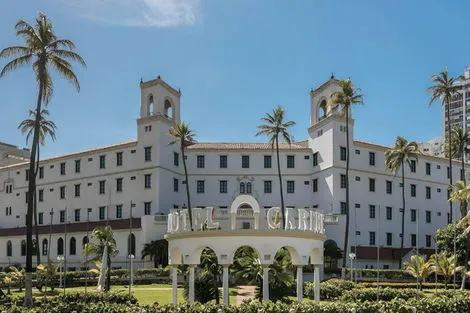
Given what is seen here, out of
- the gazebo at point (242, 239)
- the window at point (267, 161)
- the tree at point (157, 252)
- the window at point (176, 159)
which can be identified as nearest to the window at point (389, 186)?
the window at point (267, 161)

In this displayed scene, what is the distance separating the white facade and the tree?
221 centimetres

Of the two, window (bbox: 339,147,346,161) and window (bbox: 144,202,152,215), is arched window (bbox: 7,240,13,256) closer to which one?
window (bbox: 144,202,152,215)

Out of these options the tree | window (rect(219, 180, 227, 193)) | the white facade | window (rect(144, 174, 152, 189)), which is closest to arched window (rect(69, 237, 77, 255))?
the white facade

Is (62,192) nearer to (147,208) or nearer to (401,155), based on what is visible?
(147,208)

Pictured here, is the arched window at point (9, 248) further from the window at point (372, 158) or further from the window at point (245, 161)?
the window at point (372, 158)

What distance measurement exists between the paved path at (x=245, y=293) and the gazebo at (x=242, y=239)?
43.3ft

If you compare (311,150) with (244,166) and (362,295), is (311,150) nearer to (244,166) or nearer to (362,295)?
(244,166)

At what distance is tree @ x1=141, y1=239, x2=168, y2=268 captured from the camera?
63781mm

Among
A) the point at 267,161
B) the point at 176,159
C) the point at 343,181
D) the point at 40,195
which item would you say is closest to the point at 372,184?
the point at 343,181

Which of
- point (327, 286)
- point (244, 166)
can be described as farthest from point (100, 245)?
point (244, 166)

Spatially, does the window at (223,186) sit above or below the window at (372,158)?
below

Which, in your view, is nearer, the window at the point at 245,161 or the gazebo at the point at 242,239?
the gazebo at the point at 242,239

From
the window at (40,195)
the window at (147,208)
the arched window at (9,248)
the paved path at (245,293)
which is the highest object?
the window at (40,195)

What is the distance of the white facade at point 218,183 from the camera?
69.1 m
